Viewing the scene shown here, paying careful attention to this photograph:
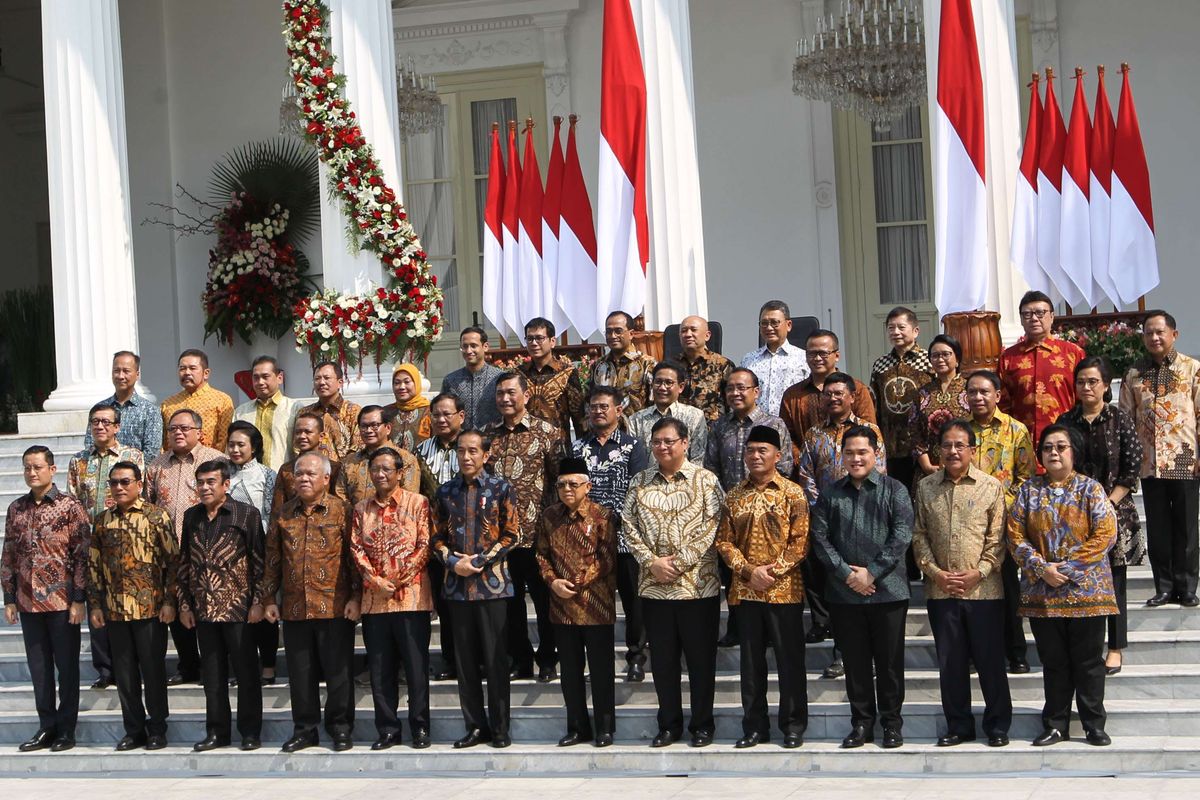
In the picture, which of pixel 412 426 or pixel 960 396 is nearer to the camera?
pixel 960 396

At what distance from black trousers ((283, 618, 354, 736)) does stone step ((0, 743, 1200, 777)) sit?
166mm

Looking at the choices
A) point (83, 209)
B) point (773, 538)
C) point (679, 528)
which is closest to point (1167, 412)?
point (773, 538)

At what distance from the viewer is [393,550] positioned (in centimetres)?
830

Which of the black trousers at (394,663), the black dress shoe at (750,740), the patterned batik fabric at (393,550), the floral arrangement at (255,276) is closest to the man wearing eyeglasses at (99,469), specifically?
the patterned batik fabric at (393,550)

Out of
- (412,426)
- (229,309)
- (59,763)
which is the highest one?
(229,309)


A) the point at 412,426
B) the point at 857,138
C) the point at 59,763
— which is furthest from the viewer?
the point at 857,138

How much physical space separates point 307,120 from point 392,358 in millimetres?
2048

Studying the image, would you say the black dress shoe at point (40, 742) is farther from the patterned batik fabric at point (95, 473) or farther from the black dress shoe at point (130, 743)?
the patterned batik fabric at point (95, 473)

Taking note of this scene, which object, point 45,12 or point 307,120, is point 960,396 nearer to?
point 307,120

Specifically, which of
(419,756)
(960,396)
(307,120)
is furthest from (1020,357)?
(307,120)

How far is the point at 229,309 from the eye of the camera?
16.5 meters

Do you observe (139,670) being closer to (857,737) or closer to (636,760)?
(636,760)

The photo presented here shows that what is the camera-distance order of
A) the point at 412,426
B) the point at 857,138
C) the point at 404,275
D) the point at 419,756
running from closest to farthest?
the point at 419,756
the point at 412,426
the point at 404,275
the point at 857,138

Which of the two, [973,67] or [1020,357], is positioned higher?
[973,67]
